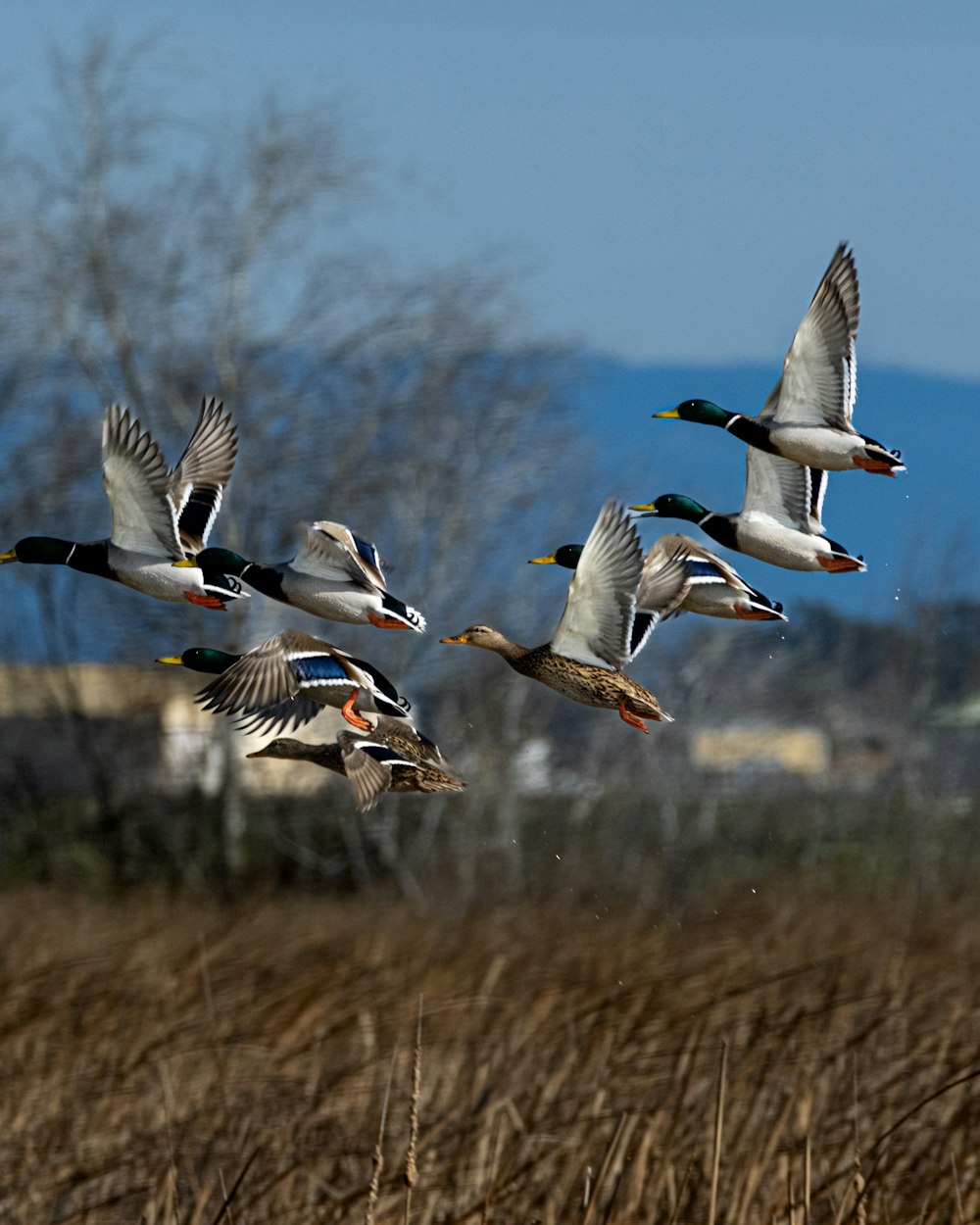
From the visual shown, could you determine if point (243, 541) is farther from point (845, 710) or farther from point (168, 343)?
point (845, 710)

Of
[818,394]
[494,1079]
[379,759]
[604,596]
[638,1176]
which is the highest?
[818,394]

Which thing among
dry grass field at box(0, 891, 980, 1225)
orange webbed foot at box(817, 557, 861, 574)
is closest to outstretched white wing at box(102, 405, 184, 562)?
orange webbed foot at box(817, 557, 861, 574)

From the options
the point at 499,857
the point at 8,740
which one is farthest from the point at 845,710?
the point at 8,740

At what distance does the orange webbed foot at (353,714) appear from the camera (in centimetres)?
124

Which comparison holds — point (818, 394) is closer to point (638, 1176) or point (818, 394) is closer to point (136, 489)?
point (136, 489)

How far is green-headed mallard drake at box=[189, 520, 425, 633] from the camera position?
1.21 meters

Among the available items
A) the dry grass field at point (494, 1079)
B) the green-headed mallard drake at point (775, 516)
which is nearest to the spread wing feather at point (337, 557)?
the green-headed mallard drake at point (775, 516)

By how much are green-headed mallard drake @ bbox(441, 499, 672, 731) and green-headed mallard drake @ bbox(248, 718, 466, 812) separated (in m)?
0.09

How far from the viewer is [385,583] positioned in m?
1.26

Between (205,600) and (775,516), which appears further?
(775,516)

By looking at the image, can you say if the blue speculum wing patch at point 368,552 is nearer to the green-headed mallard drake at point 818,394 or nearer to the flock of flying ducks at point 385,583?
the flock of flying ducks at point 385,583

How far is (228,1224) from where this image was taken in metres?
3.70

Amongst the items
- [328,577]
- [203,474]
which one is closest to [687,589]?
[328,577]

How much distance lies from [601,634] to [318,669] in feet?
0.67
